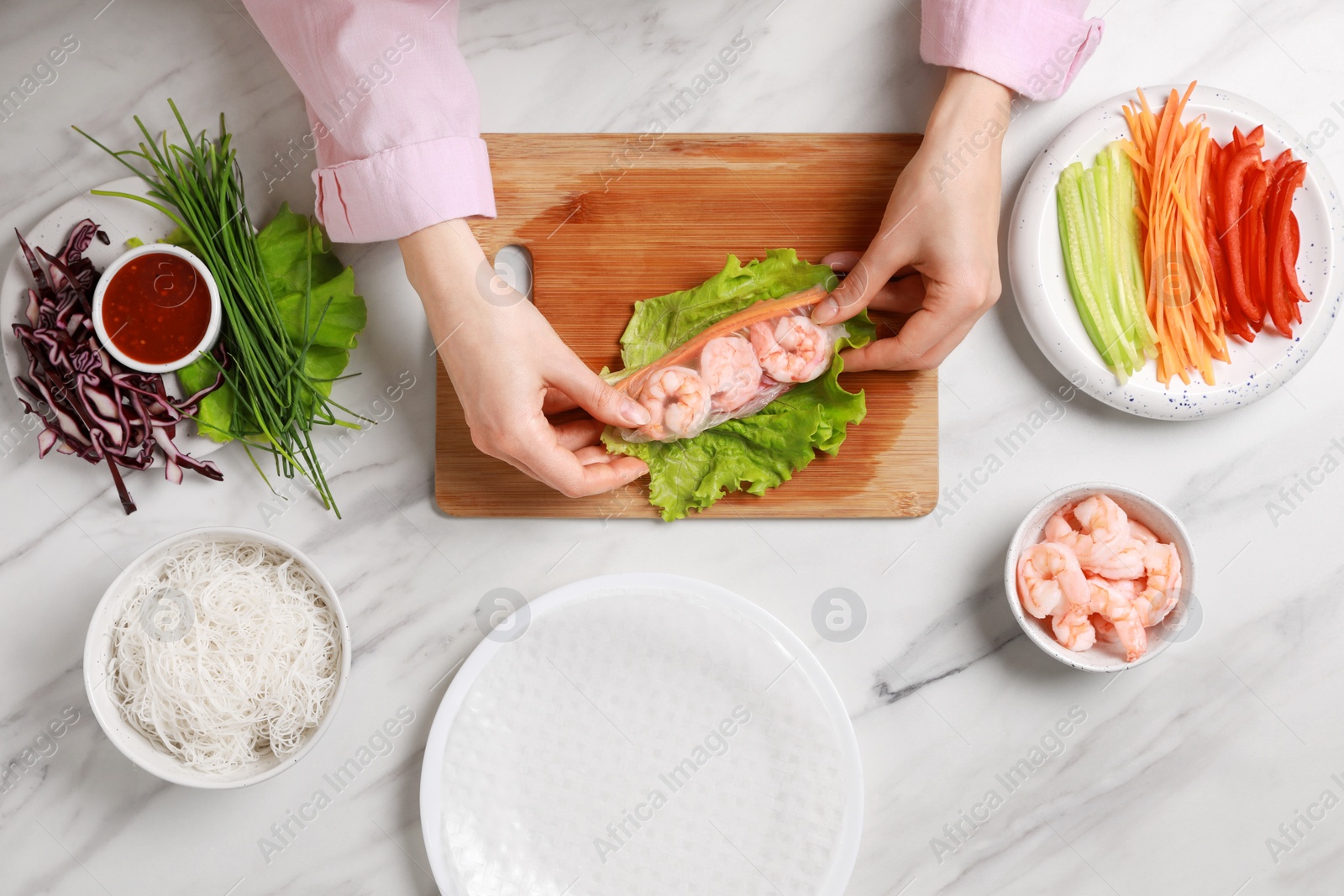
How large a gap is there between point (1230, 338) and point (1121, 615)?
2.22ft

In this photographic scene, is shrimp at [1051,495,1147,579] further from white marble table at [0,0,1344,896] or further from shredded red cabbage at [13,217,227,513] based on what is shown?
shredded red cabbage at [13,217,227,513]

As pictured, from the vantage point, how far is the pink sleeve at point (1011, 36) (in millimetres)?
1759

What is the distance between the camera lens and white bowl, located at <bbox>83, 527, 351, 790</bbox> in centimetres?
Answer: 176

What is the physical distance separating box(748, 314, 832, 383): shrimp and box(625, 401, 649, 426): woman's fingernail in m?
0.29

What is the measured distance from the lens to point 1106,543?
1.81m

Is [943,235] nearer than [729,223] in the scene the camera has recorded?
Yes

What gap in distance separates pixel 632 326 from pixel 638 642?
717mm

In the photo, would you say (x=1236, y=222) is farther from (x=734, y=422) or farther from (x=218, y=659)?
(x=218, y=659)

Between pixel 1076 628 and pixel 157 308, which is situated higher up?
pixel 157 308

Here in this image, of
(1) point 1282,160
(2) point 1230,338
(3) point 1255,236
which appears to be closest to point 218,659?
(2) point 1230,338

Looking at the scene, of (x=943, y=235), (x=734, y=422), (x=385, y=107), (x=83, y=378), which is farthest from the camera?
(x=734, y=422)

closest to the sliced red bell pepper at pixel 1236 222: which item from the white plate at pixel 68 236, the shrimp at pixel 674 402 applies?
the shrimp at pixel 674 402

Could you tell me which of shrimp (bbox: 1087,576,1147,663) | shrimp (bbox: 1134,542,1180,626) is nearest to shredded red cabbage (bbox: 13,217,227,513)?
shrimp (bbox: 1087,576,1147,663)

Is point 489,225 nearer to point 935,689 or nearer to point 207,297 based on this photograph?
point 207,297
